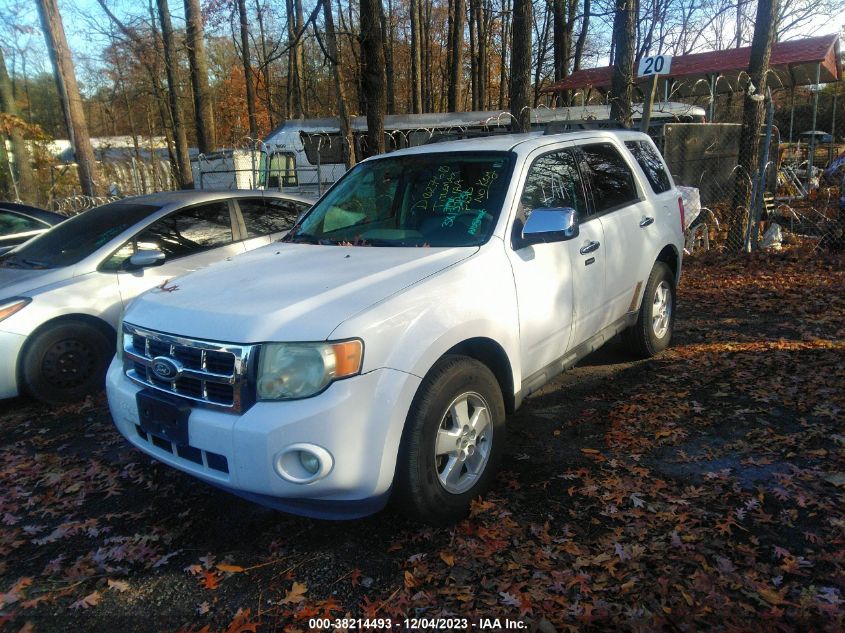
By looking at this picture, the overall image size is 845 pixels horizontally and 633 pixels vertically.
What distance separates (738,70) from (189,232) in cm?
2075

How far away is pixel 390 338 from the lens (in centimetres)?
269

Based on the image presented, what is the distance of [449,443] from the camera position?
3000mm

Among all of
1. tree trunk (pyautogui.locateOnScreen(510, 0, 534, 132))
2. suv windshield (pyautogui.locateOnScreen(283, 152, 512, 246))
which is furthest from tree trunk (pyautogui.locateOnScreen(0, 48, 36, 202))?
suv windshield (pyautogui.locateOnScreen(283, 152, 512, 246))

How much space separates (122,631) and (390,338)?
163 centimetres

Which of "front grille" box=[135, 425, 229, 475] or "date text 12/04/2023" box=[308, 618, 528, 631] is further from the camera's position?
"front grille" box=[135, 425, 229, 475]

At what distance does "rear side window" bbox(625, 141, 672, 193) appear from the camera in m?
5.20

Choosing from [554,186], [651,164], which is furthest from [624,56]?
[554,186]

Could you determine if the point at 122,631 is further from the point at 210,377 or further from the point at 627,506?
the point at 627,506

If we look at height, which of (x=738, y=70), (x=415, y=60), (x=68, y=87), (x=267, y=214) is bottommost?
(x=267, y=214)

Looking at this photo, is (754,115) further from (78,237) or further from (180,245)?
(78,237)

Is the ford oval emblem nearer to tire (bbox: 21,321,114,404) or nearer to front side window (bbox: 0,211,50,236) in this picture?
tire (bbox: 21,321,114,404)

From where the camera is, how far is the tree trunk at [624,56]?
10055mm

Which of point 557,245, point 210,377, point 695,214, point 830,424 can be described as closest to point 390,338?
point 210,377

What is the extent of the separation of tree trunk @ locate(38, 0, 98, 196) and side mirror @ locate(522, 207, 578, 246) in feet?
53.8
